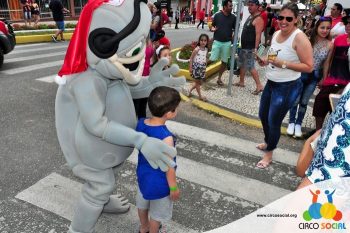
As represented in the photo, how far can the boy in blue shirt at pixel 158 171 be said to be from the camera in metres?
2.18

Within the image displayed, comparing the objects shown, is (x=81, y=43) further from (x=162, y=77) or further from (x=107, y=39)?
(x=162, y=77)

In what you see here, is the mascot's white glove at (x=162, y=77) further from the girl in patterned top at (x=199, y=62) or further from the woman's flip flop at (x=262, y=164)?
the girl in patterned top at (x=199, y=62)

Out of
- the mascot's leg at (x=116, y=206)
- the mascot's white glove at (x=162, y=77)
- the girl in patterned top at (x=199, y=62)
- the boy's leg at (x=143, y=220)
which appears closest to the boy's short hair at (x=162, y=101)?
the mascot's white glove at (x=162, y=77)

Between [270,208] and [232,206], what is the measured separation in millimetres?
1852

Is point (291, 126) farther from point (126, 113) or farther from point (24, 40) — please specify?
point (24, 40)

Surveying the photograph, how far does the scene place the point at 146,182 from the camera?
2.30m

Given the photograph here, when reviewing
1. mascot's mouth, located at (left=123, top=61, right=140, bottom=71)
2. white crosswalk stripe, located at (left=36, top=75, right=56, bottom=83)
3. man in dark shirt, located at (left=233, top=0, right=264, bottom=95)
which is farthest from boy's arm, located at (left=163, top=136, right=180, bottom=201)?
white crosswalk stripe, located at (left=36, top=75, right=56, bottom=83)

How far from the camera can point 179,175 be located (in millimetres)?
3760

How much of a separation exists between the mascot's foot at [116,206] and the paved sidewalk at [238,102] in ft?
9.68

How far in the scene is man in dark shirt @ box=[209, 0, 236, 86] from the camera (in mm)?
7465

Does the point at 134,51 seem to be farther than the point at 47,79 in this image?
No

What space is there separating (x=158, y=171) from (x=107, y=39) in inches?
36.0

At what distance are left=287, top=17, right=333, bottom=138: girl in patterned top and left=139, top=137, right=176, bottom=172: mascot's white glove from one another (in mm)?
3445

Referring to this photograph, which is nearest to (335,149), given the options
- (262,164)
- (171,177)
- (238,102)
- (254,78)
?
(171,177)
